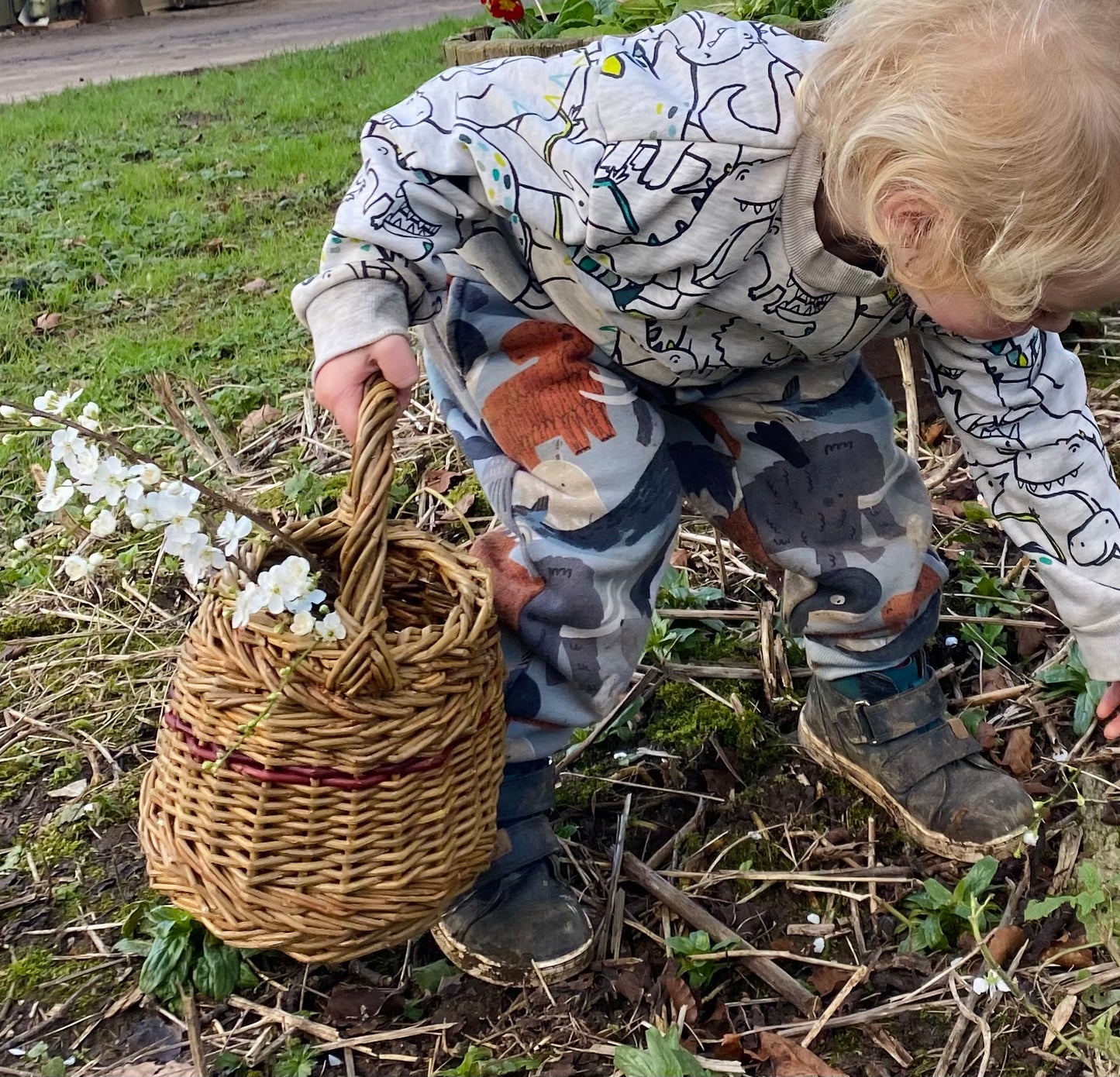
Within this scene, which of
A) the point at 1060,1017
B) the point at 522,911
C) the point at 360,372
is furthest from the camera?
the point at 522,911

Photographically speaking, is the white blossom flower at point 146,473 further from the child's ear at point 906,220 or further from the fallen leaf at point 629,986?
the fallen leaf at point 629,986

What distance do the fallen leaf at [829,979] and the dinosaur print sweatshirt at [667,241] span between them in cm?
69

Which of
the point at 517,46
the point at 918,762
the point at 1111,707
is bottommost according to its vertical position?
the point at 918,762

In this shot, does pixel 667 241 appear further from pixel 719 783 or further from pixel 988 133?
pixel 719 783

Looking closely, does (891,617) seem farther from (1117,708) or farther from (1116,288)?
(1116,288)

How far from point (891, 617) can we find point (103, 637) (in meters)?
1.78

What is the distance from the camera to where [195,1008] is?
1.91 metres

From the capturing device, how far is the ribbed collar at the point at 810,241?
170cm

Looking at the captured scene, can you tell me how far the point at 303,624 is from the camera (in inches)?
59.2

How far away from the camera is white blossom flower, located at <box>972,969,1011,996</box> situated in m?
1.72

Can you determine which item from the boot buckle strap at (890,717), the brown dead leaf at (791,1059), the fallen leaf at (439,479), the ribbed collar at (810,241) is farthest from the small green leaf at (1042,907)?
the fallen leaf at (439,479)

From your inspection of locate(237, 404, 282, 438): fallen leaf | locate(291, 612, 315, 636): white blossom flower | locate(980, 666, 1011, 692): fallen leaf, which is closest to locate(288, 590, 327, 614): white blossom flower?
locate(291, 612, 315, 636): white blossom flower

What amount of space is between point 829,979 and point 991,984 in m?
0.26

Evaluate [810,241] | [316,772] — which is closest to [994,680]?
[810,241]
